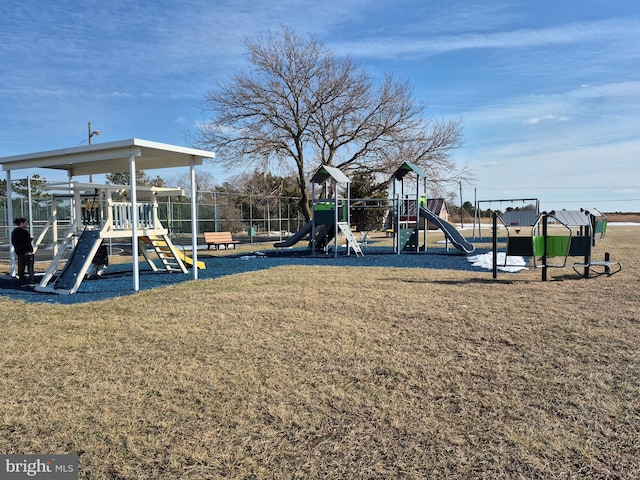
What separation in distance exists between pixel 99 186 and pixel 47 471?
867 centimetres

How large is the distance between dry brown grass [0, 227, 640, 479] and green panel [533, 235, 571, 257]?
2265mm

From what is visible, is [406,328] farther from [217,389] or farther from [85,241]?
[85,241]

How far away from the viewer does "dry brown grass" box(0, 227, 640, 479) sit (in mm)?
2834

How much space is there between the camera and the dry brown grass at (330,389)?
9.30 feet

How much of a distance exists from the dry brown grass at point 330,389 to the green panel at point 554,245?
2.27 m

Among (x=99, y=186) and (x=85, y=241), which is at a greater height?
(x=99, y=186)

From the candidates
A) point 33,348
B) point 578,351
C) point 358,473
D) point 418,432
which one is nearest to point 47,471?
point 358,473

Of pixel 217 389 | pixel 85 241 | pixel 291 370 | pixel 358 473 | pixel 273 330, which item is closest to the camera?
pixel 358 473

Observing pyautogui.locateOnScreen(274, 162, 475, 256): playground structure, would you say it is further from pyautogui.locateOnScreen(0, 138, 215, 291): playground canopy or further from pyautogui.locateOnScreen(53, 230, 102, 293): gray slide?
pyautogui.locateOnScreen(53, 230, 102, 293): gray slide

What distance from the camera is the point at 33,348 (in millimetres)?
5113

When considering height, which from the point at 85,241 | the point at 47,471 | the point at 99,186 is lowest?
the point at 47,471

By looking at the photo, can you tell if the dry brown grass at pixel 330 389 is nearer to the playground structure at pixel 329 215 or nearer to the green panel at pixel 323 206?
the playground structure at pixel 329 215

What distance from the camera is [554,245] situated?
9422 millimetres

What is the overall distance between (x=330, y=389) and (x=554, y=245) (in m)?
7.32
